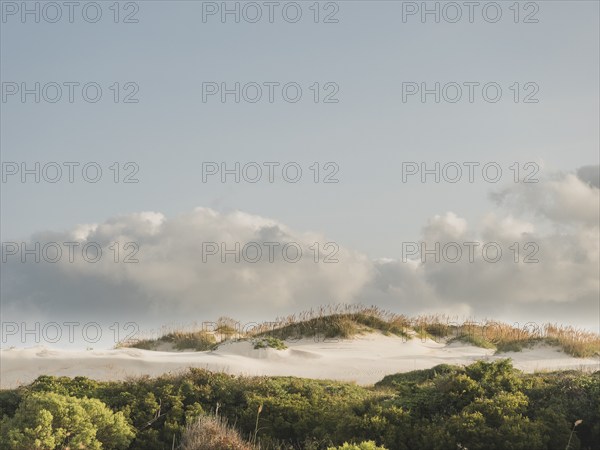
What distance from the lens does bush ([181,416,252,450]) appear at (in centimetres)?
1083

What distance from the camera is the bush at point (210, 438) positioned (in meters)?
Result: 10.8

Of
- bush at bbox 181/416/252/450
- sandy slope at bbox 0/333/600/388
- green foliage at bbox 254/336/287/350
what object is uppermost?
green foliage at bbox 254/336/287/350

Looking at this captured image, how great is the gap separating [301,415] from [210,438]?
2442 millimetres

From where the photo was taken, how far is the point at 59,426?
1120 centimetres

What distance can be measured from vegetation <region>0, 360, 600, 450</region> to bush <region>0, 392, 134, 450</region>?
0.02 metres

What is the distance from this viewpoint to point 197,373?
49.5 feet

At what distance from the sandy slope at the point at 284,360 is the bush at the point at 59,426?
935 cm

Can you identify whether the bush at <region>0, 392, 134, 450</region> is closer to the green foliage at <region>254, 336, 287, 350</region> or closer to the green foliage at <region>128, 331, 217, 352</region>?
the green foliage at <region>254, 336, 287, 350</region>

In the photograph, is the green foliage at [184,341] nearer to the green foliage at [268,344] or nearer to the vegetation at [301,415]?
the green foliage at [268,344]

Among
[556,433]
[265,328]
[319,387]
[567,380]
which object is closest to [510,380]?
[567,380]

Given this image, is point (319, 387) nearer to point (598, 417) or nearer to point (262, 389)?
point (262, 389)

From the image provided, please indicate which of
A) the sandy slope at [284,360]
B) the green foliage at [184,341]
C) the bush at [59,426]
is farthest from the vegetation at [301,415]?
the green foliage at [184,341]

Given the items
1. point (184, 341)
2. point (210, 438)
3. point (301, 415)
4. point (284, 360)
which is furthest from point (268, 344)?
point (210, 438)

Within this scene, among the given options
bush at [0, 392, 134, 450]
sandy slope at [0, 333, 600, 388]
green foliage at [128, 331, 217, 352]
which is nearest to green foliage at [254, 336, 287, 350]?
sandy slope at [0, 333, 600, 388]
